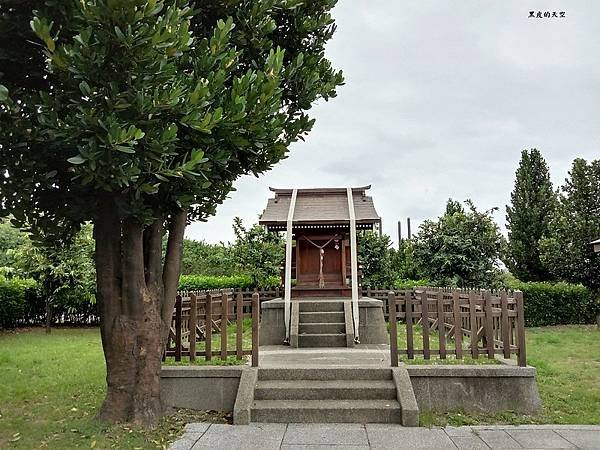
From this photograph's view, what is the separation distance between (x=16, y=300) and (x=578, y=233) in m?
18.9

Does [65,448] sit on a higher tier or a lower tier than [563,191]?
lower

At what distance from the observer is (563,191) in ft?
60.4

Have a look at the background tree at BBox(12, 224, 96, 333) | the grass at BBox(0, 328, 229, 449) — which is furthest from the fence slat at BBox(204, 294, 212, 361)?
the background tree at BBox(12, 224, 96, 333)

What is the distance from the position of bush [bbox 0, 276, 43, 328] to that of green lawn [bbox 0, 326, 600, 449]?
3.82 m

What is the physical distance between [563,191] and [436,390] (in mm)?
15141

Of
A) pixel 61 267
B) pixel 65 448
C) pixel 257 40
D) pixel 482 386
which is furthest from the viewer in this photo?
pixel 61 267

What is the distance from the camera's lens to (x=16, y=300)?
1509 cm

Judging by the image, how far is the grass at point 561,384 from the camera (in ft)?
19.2

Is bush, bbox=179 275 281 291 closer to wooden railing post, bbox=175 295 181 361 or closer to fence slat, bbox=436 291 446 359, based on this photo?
wooden railing post, bbox=175 295 181 361

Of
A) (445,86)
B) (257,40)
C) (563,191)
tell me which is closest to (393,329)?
(257,40)

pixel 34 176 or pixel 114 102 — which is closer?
pixel 114 102

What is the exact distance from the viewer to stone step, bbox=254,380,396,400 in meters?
6.15

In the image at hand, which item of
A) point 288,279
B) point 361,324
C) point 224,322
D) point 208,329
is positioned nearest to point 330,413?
point 224,322

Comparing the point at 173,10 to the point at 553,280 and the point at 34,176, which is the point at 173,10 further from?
the point at 553,280
